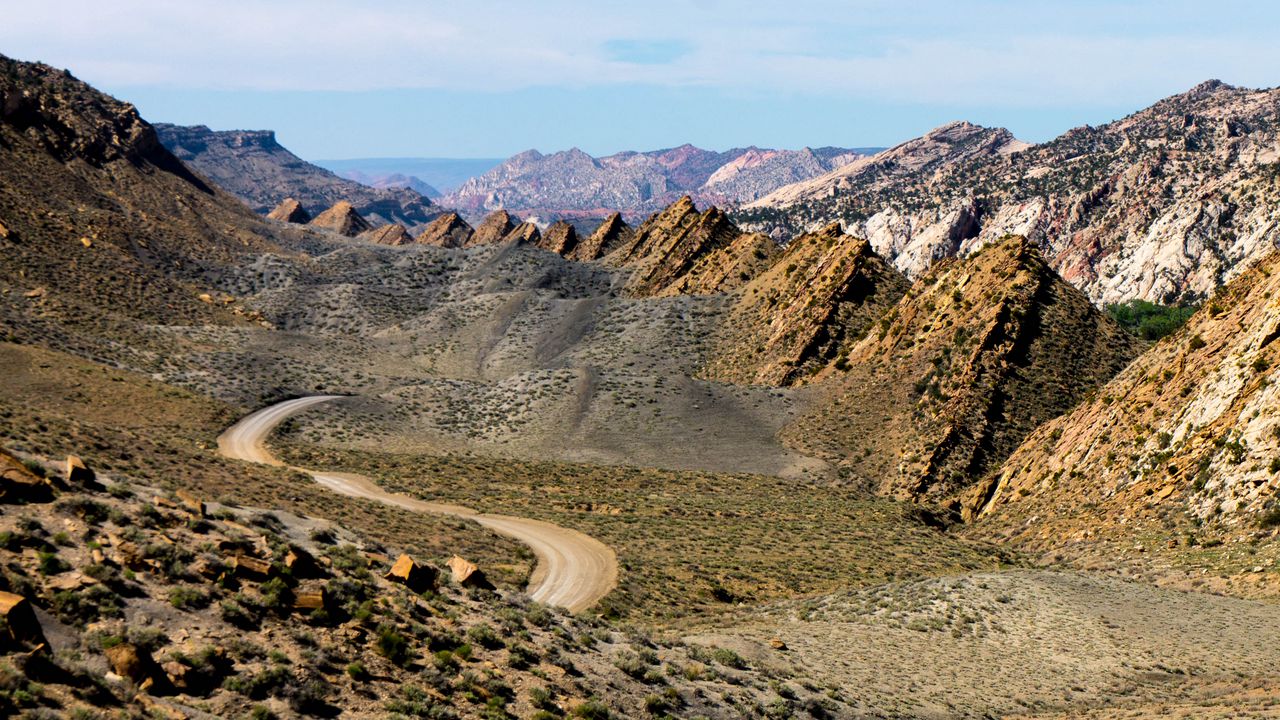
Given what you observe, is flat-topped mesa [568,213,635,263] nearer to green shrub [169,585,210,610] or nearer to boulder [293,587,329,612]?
boulder [293,587,329,612]

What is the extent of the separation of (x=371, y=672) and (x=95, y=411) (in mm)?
50635

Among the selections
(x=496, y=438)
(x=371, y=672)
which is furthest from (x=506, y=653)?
(x=496, y=438)

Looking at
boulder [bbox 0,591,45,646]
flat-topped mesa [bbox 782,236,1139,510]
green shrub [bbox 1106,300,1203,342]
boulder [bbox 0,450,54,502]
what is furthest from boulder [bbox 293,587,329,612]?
green shrub [bbox 1106,300,1203,342]

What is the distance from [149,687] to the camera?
1895 centimetres

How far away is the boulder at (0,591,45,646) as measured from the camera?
18.3 metres

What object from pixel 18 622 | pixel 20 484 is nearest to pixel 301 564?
pixel 20 484

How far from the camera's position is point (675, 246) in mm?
148750

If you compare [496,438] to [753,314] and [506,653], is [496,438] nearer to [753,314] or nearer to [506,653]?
[753,314]

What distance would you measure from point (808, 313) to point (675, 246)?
5221 centimetres

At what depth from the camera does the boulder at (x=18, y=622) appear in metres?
18.3

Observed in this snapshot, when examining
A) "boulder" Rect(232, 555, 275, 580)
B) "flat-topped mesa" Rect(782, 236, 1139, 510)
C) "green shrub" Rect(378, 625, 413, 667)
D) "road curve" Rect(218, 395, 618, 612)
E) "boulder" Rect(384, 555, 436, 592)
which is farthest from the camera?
"flat-topped mesa" Rect(782, 236, 1139, 510)

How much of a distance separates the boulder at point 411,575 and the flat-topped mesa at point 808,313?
6594 centimetres

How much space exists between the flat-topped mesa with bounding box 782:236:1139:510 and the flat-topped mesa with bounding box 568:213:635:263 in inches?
4050

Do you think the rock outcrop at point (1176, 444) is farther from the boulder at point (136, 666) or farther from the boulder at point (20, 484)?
the boulder at point (20, 484)
